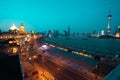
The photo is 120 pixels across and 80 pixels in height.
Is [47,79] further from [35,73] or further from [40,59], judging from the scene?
[40,59]

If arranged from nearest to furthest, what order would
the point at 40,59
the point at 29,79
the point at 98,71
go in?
the point at 29,79
the point at 98,71
the point at 40,59

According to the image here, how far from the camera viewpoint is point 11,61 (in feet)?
29.7

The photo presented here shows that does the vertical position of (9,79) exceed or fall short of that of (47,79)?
it exceeds it

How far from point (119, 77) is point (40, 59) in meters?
50.1

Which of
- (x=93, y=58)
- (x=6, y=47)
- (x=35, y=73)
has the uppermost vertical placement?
(x=6, y=47)

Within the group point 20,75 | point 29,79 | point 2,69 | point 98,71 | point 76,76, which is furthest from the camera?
point 98,71

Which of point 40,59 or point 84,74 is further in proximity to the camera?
point 40,59

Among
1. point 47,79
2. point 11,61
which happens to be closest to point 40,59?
point 47,79

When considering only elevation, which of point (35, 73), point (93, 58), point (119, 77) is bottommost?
point (93, 58)

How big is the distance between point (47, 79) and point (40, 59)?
2110 cm

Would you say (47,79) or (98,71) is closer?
(47,79)

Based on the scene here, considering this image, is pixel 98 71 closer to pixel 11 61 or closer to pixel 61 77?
Answer: pixel 61 77

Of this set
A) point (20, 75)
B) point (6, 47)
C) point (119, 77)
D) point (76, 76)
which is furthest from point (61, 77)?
point (119, 77)

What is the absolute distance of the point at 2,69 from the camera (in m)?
8.42
